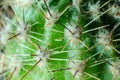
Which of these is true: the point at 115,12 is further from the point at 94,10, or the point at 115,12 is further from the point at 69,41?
the point at 69,41

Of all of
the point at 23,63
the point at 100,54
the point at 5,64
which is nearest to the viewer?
the point at 100,54

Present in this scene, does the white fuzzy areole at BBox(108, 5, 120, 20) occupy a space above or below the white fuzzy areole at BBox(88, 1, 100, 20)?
below

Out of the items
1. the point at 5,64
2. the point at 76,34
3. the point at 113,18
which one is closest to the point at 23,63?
the point at 5,64

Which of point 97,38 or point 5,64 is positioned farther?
point 5,64

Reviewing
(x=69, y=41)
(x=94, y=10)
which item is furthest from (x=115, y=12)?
(x=69, y=41)

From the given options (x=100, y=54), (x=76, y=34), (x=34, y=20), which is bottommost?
(x=100, y=54)

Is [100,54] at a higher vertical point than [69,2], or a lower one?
lower

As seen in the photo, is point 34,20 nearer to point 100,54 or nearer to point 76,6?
point 76,6

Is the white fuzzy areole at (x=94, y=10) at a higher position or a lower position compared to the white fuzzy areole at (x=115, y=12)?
higher
